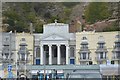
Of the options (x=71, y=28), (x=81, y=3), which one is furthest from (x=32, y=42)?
(x=81, y=3)

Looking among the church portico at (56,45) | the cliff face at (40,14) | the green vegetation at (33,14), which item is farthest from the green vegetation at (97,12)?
the church portico at (56,45)

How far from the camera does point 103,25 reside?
727 inches

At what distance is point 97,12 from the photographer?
19.9m

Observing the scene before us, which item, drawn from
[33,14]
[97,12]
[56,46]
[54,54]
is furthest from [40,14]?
[56,46]

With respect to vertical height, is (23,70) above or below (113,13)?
below

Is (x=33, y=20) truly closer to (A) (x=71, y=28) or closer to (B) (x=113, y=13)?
(A) (x=71, y=28)

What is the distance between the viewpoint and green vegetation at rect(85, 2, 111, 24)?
19.6m

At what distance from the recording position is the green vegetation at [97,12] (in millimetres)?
19562

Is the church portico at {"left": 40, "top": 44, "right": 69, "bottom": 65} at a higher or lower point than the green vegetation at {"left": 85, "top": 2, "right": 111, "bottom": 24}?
lower

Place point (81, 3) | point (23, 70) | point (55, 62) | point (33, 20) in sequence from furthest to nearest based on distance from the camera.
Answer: point (81, 3) < point (33, 20) < point (55, 62) < point (23, 70)

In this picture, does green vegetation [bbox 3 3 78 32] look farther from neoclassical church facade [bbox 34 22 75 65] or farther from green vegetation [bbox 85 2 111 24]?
neoclassical church facade [bbox 34 22 75 65]

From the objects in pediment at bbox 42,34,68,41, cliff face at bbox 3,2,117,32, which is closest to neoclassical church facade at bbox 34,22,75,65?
pediment at bbox 42,34,68,41

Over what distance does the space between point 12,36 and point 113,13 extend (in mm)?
7128

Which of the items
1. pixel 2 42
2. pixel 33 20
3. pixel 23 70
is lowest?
pixel 23 70
